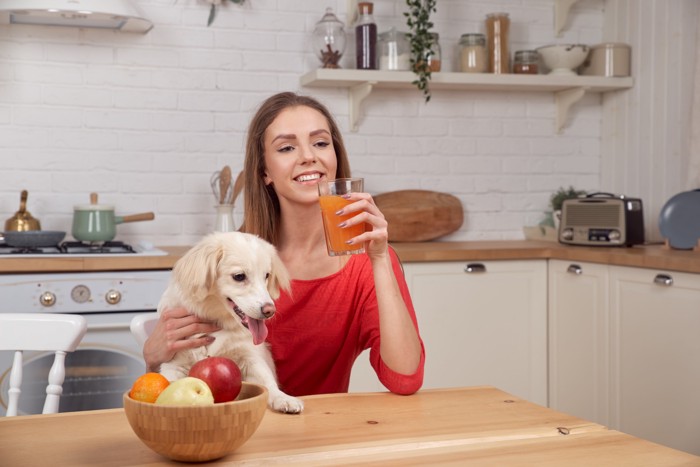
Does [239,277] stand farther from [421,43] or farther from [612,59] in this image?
[612,59]

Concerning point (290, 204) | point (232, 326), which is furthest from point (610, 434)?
point (290, 204)

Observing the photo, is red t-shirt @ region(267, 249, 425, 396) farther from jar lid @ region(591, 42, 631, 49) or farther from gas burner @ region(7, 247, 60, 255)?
jar lid @ region(591, 42, 631, 49)

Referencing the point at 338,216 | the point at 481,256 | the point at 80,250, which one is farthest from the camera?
the point at 481,256

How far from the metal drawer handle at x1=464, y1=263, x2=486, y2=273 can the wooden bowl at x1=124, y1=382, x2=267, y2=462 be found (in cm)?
227

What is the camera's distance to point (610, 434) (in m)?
1.20

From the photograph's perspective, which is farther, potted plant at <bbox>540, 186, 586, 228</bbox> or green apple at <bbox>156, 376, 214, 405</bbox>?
potted plant at <bbox>540, 186, 586, 228</bbox>

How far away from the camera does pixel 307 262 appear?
6.29 ft

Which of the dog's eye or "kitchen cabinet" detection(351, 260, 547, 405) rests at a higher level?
the dog's eye

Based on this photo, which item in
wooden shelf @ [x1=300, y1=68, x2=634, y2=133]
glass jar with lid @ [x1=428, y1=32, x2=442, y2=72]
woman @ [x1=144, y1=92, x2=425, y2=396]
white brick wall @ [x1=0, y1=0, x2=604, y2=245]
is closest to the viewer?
woman @ [x1=144, y1=92, x2=425, y2=396]

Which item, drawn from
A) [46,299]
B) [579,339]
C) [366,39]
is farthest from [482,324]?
[46,299]

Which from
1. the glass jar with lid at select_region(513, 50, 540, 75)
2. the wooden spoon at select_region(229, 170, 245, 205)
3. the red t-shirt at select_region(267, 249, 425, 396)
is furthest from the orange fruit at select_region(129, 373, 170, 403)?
the glass jar with lid at select_region(513, 50, 540, 75)

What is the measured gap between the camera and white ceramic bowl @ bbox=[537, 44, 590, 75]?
375 centimetres

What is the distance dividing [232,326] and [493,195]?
2.54 meters

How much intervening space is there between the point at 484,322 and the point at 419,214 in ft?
1.99
